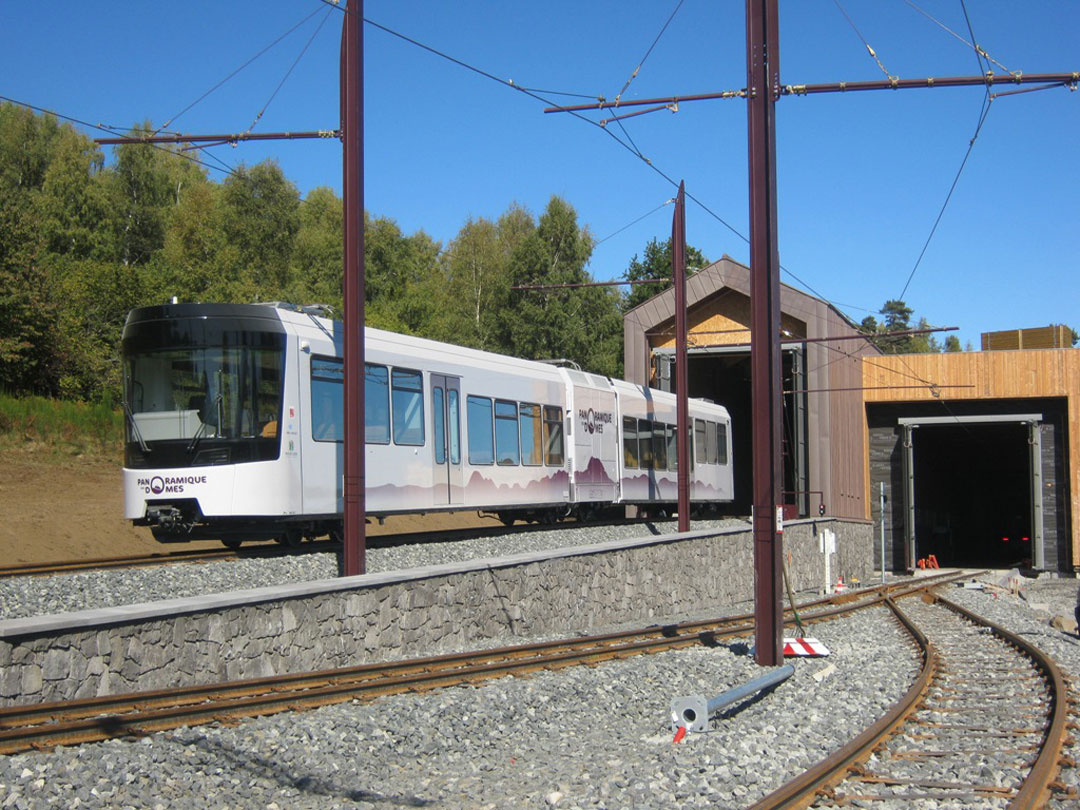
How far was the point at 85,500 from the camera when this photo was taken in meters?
25.8

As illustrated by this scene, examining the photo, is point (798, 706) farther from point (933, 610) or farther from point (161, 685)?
point (933, 610)

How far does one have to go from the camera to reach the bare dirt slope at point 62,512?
22.1 meters

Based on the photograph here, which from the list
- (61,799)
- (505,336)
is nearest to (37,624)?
(61,799)

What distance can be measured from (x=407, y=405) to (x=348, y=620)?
583 centimetres

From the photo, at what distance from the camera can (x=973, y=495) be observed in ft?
193

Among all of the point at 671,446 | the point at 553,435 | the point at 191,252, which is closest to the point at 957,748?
the point at 553,435

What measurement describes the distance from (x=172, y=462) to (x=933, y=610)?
47.7ft

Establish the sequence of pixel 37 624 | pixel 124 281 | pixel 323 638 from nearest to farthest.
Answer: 1. pixel 37 624
2. pixel 323 638
3. pixel 124 281

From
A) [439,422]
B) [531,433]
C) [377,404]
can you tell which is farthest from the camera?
[531,433]

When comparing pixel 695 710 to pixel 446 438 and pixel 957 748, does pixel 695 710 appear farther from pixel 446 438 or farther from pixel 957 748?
pixel 446 438

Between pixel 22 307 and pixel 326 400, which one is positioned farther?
pixel 22 307

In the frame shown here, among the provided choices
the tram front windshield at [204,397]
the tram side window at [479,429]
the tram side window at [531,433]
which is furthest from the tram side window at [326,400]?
the tram side window at [531,433]

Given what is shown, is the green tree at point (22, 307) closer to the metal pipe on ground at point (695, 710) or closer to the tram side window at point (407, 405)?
the tram side window at point (407, 405)

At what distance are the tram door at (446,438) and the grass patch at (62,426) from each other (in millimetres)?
15074
